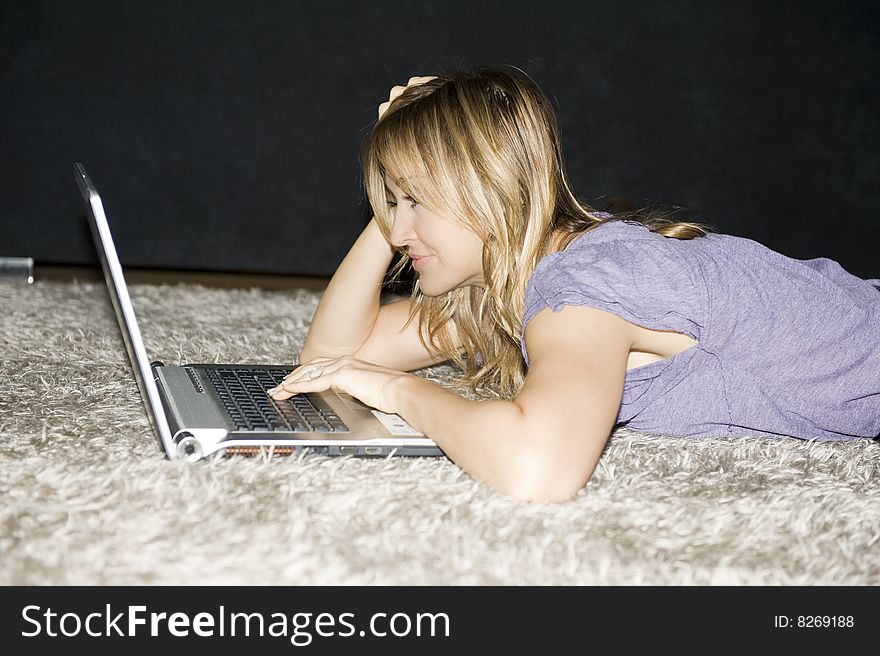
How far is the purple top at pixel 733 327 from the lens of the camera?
1019mm

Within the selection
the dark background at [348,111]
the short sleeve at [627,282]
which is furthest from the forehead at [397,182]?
the dark background at [348,111]

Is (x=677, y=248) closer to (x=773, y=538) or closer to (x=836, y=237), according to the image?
(x=773, y=538)

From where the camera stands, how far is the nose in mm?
1171

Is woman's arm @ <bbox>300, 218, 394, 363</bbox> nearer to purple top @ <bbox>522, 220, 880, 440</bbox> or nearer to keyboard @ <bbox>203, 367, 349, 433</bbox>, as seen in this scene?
→ keyboard @ <bbox>203, 367, 349, 433</bbox>

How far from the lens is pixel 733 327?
3.58 ft

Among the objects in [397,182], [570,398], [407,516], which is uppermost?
[397,182]

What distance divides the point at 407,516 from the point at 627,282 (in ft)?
1.10

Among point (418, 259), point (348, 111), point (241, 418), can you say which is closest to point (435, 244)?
point (418, 259)

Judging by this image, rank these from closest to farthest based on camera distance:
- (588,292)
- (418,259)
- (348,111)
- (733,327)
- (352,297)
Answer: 1. (588,292)
2. (733,327)
3. (418,259)
4. (352,297)
5. (348,111)

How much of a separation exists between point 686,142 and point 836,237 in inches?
20.1

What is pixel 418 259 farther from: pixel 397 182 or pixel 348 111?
pixel 348 111

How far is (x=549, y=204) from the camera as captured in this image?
1.15 meters

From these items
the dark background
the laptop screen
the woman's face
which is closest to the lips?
the woman's face

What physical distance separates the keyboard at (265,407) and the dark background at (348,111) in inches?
44.4
